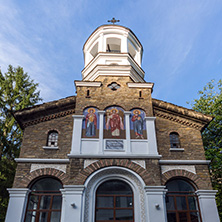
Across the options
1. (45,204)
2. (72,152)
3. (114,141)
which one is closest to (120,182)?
(114,141)

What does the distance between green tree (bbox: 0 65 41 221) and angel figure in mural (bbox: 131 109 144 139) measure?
8.70m

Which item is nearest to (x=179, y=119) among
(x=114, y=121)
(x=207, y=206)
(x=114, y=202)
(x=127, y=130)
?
(x=127, y=130)

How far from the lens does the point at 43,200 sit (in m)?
11.7

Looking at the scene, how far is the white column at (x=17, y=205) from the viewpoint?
10555 millimetres

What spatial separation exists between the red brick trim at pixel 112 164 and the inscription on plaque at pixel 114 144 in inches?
25.6

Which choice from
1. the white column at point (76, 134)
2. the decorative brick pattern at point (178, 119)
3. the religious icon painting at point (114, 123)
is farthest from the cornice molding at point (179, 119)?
A: the white column at point (76, 134)

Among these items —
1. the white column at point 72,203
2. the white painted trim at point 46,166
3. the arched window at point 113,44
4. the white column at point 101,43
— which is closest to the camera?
the white column at point 72,203

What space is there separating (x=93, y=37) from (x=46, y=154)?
1011 centimetres

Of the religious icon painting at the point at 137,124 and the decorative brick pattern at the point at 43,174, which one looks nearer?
the decorative brick pattern at the point at 43,174

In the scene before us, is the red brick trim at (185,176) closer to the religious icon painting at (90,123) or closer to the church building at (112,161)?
the church building at (112,161)

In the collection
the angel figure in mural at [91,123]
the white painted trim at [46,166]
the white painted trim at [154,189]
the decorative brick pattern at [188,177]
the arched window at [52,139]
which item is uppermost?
the angel figure in mural at [91,123]

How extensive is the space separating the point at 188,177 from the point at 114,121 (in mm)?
4651

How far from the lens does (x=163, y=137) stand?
42.2 ft

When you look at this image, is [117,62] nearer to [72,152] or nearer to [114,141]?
[114,141]
